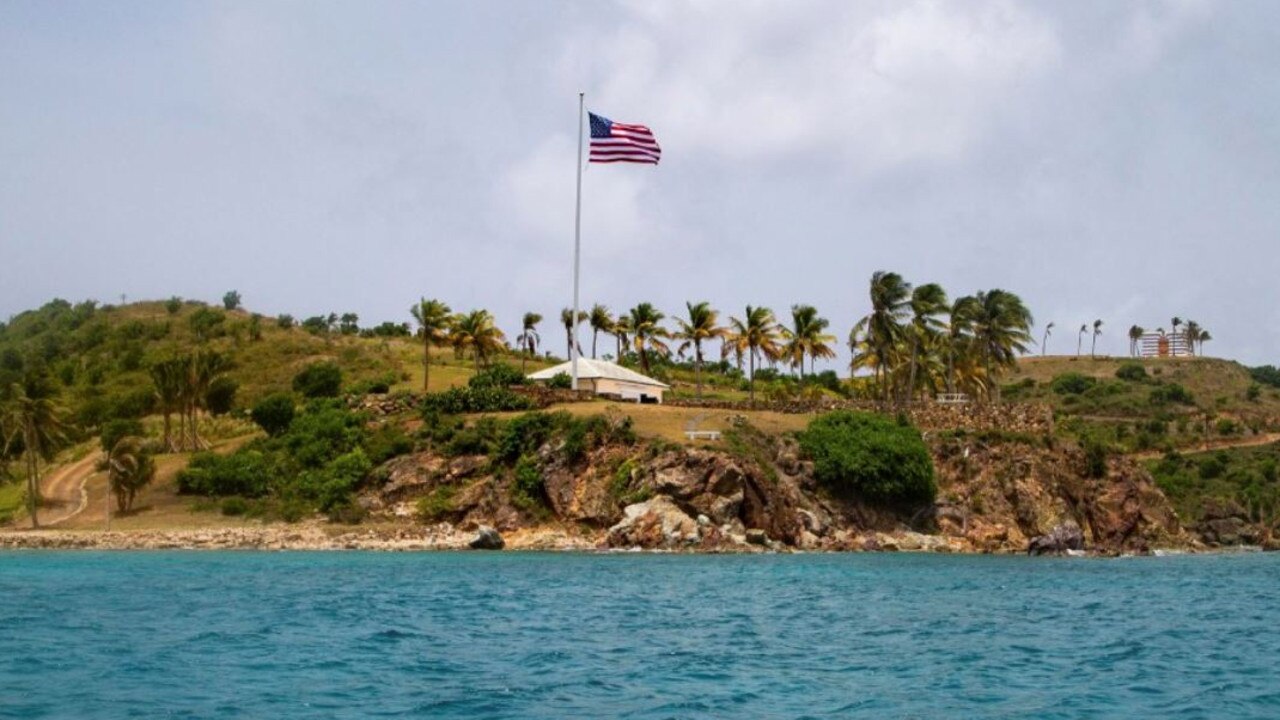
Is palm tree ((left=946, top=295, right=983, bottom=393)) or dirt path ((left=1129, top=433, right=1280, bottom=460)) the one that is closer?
palm tree ((left=946, top=295, right=983, bottom=393))

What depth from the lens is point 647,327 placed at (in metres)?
97.2

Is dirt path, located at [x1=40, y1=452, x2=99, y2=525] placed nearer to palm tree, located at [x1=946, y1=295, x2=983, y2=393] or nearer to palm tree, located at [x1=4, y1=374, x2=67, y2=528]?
palm tree, located at [x1=4, y1=374, x2=67, y2=528]

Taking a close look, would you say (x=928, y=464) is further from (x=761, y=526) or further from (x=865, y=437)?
(x=761, y=526)

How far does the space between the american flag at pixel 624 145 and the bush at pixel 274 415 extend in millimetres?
29613

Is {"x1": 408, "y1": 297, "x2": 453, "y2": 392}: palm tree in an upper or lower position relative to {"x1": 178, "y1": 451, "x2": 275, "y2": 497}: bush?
upper

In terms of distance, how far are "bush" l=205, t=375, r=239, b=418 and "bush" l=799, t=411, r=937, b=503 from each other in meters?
43.5


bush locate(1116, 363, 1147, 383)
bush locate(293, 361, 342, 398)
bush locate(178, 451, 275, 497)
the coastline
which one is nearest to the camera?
the coastline

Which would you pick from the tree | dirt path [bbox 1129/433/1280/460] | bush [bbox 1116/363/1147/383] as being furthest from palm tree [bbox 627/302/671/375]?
bush [bbox 1116/363/1147/383]

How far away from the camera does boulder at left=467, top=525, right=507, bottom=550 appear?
60906mm

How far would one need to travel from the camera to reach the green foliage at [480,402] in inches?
2992

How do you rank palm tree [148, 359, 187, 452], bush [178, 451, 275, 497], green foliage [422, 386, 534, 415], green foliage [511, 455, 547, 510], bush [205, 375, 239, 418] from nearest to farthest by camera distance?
green foliage [511, 455, 547, 510] → bush [178, 451, 275, 497] → green foliage [422, 386, 534, 415] → palm tree [148, 359, 187, 452] → bush [205, 375, 239, 418]

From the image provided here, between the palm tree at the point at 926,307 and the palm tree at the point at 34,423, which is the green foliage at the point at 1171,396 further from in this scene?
the palm tree at the point at 34,423

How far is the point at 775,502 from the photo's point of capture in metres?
65.0

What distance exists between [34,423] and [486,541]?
24695 mm
